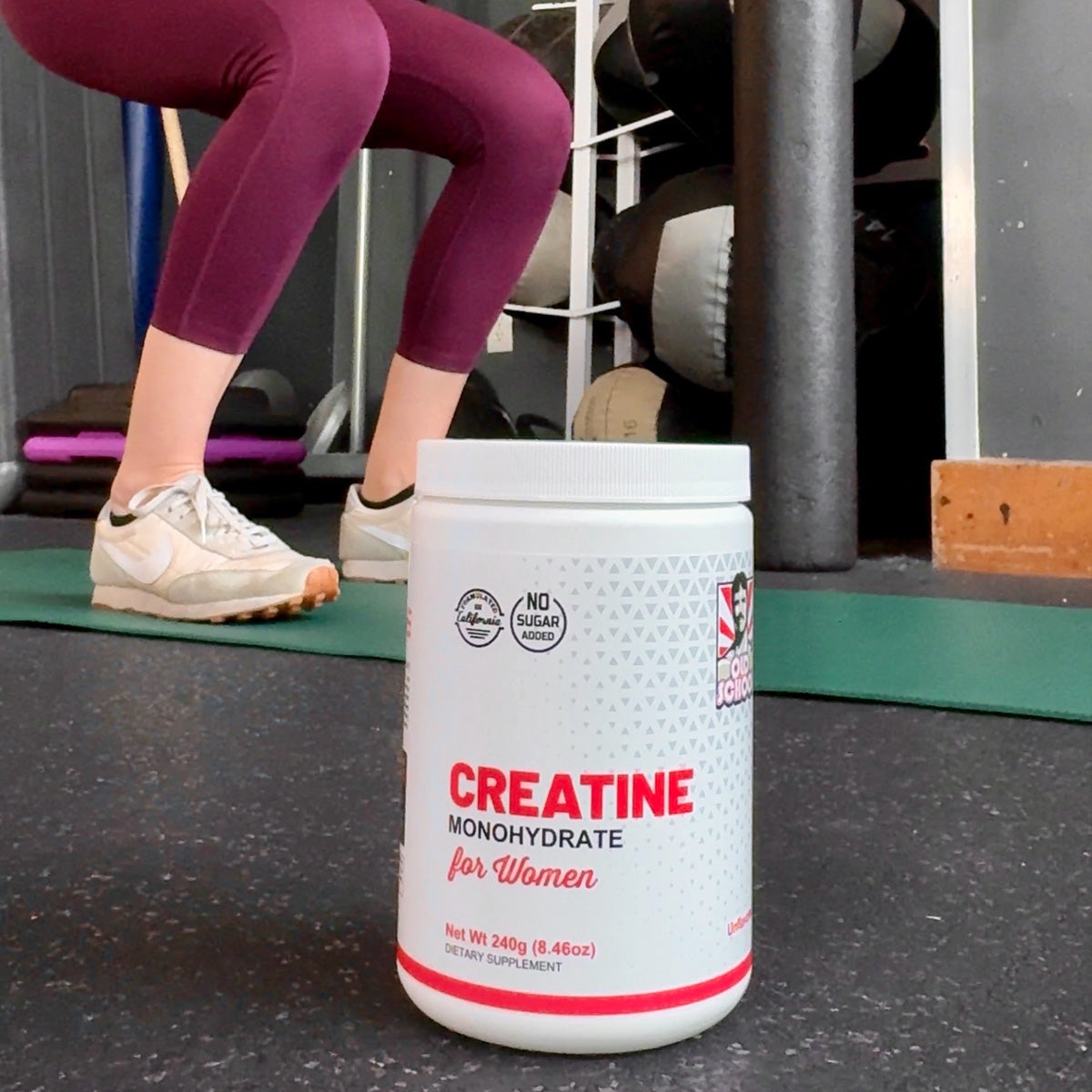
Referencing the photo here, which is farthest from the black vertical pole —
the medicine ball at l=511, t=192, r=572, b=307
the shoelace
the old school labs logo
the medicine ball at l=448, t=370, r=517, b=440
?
the old school labs logo

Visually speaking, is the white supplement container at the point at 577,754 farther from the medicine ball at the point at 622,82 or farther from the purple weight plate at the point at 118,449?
the purple weight plate at the point at 118,449

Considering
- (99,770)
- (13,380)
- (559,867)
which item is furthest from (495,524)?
(13,380)

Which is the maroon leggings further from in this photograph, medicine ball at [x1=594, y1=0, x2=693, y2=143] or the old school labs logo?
medicine ball at [x1=594, y1=0, x2=693, y2=143]

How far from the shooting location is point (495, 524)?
1.37 feet

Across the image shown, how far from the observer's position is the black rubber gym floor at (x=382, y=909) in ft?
1.38

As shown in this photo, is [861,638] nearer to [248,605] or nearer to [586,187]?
[248,605]

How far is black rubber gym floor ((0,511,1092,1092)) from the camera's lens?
421 millimetres

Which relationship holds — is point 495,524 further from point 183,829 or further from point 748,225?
point 748,225

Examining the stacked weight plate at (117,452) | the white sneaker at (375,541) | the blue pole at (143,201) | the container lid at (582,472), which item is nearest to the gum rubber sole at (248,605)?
the white sneaker at (375,541)

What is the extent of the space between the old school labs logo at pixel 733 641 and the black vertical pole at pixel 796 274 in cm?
143

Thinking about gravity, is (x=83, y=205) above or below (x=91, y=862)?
above

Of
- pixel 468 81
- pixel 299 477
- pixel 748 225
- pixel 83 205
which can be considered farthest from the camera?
pixel 83 205

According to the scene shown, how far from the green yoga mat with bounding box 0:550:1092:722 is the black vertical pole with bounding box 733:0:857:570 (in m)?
0.27

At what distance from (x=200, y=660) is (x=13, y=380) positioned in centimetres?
229
